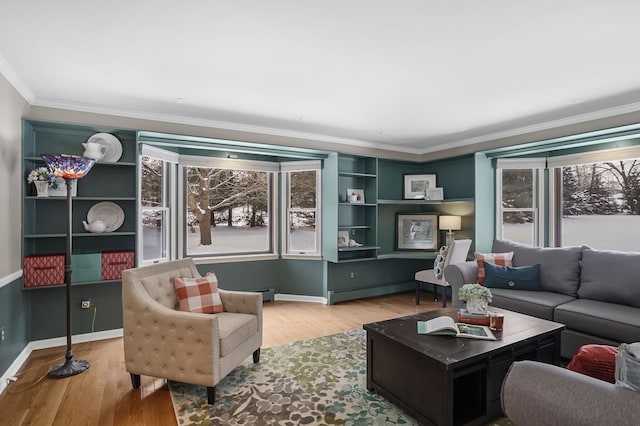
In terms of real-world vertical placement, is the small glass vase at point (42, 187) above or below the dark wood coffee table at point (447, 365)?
above

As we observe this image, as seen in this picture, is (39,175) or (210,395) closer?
(210,395)

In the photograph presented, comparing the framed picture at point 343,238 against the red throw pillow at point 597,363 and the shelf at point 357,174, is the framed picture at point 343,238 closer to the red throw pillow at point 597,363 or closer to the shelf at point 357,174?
the shelf at point 357,174

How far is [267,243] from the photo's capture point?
17.6 ft

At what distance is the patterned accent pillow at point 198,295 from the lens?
9.18ft

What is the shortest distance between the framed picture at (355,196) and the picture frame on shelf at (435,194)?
1.14m

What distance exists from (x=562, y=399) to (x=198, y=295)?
8.12 ft

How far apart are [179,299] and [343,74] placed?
2.27 metres

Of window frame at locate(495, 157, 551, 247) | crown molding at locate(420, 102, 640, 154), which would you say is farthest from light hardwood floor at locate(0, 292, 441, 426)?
crown molding at locate(420, 102, 640, 154)

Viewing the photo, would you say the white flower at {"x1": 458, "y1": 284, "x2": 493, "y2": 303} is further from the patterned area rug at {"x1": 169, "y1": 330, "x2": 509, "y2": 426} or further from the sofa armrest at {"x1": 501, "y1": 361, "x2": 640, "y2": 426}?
the sofa armrest at {"x1": 501, "y1": 361, "x2": 640, "y2": 426}

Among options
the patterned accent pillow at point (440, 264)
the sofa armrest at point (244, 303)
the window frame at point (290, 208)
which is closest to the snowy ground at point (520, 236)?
the window frame at point (290, 208)

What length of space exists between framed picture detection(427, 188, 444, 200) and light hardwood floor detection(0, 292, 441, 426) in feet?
8.88

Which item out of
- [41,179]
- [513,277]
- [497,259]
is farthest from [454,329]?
[41,179]

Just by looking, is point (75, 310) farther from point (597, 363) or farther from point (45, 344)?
point (597, 363)

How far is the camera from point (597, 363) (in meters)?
1.64
